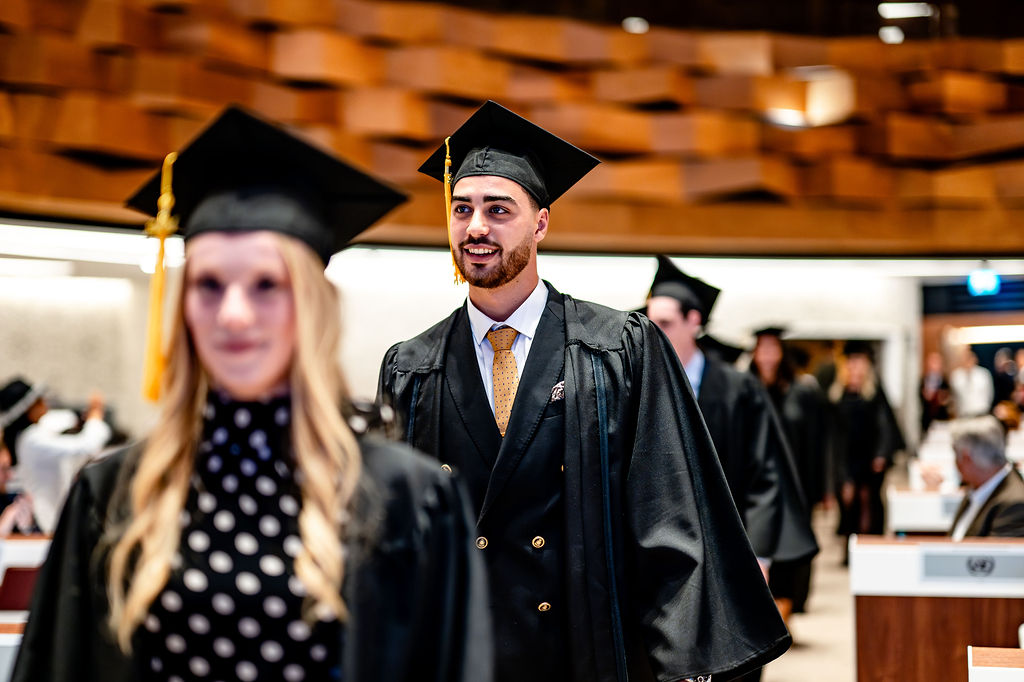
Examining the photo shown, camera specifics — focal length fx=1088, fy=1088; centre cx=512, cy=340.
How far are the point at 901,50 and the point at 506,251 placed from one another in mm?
9940

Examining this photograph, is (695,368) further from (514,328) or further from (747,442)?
(514,328)

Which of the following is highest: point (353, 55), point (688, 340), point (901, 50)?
point (901, 50)

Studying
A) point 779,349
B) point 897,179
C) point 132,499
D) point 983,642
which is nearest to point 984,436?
point 983,642

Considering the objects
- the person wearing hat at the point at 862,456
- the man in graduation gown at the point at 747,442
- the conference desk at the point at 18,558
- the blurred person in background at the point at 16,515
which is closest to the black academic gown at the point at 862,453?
the person wearing hat at the point at 862,456

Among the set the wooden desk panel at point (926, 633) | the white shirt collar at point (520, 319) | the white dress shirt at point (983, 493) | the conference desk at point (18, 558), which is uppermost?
the white shirt collar at point (520, 319)

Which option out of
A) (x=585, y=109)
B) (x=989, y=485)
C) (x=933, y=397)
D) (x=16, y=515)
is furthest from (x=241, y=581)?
(x=933, y=397)

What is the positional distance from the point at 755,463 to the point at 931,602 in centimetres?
86

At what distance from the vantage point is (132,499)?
4.77ft

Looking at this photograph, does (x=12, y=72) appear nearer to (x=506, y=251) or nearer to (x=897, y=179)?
(x=506, y=251)

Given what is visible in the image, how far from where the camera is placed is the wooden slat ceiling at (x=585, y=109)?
315 inches

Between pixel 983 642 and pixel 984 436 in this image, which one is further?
pixel 984 436

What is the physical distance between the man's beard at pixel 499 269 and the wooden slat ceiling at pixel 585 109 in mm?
6179

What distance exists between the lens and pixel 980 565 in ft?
13.6

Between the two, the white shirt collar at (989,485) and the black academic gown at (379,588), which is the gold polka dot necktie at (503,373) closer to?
the black academic gown at (379,588)
